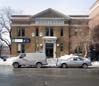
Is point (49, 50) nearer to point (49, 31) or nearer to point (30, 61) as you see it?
point (49, 31)

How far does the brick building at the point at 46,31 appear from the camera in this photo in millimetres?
82125

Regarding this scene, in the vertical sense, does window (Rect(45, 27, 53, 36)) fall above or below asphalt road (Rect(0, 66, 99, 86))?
above

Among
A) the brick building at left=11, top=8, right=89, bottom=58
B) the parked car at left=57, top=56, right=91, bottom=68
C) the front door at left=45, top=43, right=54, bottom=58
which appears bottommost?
the parked car at left=57, top=56, right=91, bottom=68

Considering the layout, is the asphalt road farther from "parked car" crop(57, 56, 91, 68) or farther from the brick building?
the brick building

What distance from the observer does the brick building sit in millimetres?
82125

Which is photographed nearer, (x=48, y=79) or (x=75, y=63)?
(x=48, y=79)

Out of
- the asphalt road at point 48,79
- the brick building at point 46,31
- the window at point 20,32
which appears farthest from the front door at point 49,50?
the asphalt road at point 48,79

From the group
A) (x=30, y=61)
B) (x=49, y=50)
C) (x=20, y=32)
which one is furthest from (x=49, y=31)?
(x=30, y=61)

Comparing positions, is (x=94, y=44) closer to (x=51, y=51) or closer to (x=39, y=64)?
(x=51, y=51)

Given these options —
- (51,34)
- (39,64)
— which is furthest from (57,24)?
(39,64)

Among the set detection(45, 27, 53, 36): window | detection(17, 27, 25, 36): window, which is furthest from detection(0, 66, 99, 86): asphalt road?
detection(17, 27, 25, 36): window

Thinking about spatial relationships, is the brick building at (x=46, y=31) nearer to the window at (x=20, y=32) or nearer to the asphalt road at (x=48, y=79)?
the window at (x=20, y=32)

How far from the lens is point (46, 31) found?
82.6 meters

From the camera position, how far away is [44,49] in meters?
81.4
